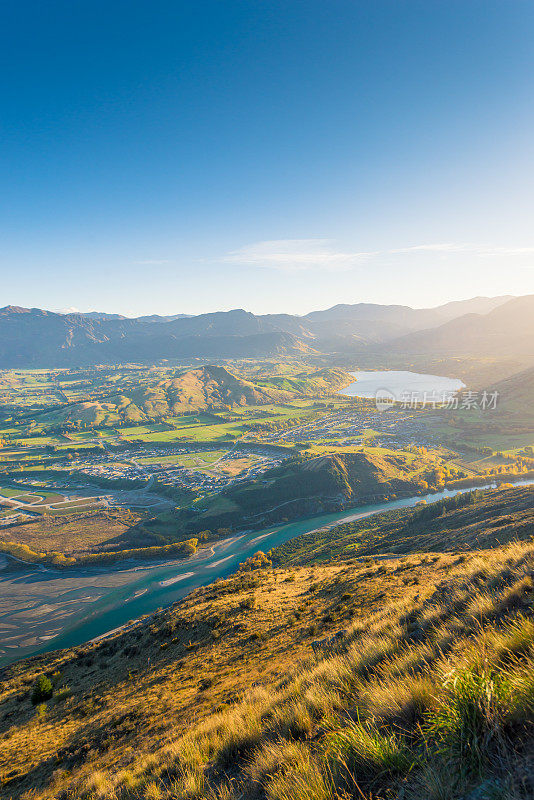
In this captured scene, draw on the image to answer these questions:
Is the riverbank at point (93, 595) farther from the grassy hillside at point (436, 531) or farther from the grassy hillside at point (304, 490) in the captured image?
the grassy hillside at point (436, 531)

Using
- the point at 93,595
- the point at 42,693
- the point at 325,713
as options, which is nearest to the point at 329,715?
the point at 325,713

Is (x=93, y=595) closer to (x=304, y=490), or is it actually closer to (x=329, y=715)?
(x=304, y=490)

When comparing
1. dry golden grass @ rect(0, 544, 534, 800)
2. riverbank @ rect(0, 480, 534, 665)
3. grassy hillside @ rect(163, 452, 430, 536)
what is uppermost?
dry golden grass @ rect(0, 544, 534, 800)

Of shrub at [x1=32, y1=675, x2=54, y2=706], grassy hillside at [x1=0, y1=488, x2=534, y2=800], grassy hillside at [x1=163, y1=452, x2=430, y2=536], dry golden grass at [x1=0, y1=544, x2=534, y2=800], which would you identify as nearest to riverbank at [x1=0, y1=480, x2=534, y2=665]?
grassy hillside at [x1=163, y1=452, x2=430, y2=536]

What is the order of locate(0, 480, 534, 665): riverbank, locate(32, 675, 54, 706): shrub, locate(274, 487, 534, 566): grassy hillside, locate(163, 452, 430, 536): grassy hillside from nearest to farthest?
1. locate(32, 675, 54, 706): shrub
2. locate(274, 487, 534, 566): grassy hillside
3. locate(0, 480, 534, 665): riverbank
4. locate(163, 452, 430, 536): grassy hillside

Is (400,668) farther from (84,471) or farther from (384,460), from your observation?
(84,471)

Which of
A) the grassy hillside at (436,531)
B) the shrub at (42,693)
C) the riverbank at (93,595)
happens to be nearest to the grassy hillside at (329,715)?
the shrub at (42,693)

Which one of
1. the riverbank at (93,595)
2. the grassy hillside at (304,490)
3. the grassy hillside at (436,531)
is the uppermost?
the grassy hillside at (436,531)

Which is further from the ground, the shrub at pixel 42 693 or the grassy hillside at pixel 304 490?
the shrub at pixel 42 693

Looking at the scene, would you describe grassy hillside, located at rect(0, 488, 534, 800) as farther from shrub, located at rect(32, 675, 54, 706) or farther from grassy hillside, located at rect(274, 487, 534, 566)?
grassy hillside, located at rect(274, 487, 534, 566)
